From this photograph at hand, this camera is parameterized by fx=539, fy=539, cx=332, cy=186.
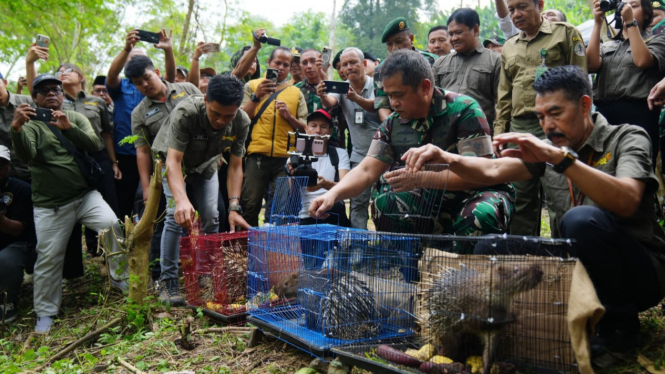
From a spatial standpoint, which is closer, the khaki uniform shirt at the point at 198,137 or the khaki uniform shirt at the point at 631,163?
the khaki uniform shirt at the point at 631,163

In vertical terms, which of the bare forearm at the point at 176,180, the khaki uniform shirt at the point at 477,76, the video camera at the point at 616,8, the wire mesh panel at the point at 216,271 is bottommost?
the wire mesh panel at the point at 216,271

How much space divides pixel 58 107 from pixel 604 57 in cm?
556

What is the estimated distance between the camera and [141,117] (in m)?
5.90

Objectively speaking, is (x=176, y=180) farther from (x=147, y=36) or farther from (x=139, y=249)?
(x=147, y=36)

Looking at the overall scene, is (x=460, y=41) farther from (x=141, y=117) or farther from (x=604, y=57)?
(x=141, y=117)

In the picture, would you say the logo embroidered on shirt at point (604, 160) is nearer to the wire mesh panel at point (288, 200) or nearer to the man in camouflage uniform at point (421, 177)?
the man in camouflage uniform at point (421, 177)

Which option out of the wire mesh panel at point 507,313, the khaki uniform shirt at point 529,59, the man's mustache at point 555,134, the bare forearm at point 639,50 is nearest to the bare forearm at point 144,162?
the khaki uniform shirt at point 529,59

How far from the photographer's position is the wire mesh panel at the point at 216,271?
4602 mm

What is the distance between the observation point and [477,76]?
540 centimetres

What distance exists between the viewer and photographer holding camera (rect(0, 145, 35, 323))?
5617 millimetres

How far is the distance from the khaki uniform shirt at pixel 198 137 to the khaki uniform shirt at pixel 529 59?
2587mm

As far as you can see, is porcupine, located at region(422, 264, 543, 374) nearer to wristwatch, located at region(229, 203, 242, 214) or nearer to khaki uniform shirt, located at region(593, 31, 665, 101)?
khaki uniform shirt, located at region(593, 31, 665, 101)

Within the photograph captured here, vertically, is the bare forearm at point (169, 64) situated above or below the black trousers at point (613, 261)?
above

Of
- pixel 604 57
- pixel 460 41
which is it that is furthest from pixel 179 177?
pixel 604 57
